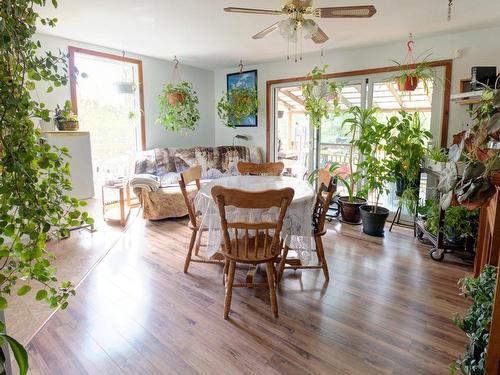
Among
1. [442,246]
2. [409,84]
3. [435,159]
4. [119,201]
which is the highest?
[409,84]

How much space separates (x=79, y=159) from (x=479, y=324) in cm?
352

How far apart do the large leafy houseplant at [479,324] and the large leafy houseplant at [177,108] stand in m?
4.27

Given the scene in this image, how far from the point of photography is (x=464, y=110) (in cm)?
350

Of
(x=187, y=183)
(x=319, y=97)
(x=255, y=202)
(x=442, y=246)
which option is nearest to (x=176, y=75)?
(x=319, y=97)

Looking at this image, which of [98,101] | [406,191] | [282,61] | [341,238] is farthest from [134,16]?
[406,191]

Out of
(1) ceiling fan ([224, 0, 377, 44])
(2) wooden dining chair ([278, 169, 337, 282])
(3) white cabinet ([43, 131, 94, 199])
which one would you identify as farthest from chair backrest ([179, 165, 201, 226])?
(1) ceiling fan ([224, 0, 377, 44])

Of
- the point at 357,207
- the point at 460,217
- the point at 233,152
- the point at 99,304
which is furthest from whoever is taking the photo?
the point at 233,152

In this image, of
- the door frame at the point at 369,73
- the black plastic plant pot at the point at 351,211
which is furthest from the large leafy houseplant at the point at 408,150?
the black plastic plant pot at the point at 351,211

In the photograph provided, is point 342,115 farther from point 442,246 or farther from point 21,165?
point 21,165

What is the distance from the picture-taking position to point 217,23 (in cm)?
321

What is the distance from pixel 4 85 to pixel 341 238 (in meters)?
3.38

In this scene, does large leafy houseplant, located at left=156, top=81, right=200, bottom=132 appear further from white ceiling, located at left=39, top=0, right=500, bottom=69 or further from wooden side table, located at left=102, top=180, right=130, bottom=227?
wooden side table, located at left=102, top=180, right=130, bottom=227

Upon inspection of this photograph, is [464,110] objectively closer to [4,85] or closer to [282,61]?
[282,61]

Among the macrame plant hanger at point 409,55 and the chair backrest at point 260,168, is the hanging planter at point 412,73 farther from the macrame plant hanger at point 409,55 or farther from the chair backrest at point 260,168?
the chair backrest at point 260,168
